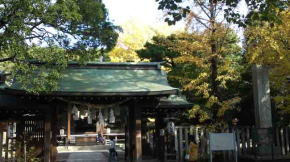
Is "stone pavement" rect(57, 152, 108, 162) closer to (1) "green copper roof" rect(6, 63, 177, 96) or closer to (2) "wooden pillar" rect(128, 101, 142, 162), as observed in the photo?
(2) "wooden pillar" rect(128, 101, 142, 162)

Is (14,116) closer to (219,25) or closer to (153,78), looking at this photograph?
(153,78)

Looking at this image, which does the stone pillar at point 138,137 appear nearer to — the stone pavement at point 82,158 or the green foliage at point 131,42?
the stone pavement at point 82,158

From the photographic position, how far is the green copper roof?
15.0m

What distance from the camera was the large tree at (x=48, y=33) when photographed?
11.1 m

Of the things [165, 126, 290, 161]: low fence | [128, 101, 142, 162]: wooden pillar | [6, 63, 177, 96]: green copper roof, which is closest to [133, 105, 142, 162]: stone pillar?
[128, 101, 142, 162]: wooden pillar

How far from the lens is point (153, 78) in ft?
58.7

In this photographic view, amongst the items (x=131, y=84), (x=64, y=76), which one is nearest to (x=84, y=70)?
(x=64, y=76)

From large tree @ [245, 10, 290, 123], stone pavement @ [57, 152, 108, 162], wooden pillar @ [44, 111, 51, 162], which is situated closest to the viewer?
wooden pillar @ [44, 111, 51, 162]

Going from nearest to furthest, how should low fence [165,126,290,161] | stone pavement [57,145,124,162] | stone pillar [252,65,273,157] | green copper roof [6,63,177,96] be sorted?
green copper roof [6,63,177,96]
low fence [165,126,290,161]
stone pillar [252,65,273,157]
stone pavement [57,145,124,162]

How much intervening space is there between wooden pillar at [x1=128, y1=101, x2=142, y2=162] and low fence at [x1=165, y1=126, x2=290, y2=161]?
2955 mm

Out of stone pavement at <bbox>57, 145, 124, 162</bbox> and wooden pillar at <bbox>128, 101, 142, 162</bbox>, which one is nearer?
wooden pillar at <bbox>128, 101, 142, 162</bbox>

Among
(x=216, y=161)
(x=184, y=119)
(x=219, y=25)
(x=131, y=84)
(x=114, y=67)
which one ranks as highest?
(x=219, y=25)

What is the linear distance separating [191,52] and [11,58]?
9.08 m

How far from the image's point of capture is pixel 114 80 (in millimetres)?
17078
